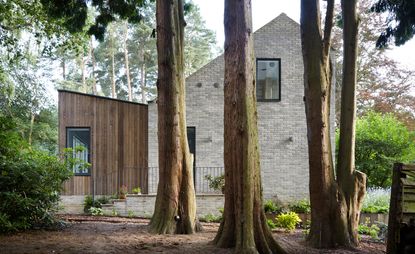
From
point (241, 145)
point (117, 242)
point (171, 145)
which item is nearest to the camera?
point (241, 145)

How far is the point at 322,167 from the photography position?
8.59 metres

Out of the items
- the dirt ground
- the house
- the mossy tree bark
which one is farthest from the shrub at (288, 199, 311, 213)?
the mossy tree bark

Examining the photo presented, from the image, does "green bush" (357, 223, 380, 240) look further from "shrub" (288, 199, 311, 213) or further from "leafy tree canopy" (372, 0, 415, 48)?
"leafy tree canopy" (372, 0, 415, 48)

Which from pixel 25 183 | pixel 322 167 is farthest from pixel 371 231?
pixel 25 183

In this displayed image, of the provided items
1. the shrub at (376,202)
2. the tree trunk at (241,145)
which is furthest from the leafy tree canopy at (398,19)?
the shrub at (376,202)

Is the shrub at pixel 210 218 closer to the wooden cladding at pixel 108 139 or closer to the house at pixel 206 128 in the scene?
the house at pixel 206 128

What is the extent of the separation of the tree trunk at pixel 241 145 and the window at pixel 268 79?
9.76 meters

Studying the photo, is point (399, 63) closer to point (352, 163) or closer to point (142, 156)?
point (142, 156)

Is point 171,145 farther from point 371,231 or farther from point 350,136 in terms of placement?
point 371,231

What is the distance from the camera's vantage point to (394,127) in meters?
21.1

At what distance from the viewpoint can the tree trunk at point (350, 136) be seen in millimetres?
8891

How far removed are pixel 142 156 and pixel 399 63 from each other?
17585mm

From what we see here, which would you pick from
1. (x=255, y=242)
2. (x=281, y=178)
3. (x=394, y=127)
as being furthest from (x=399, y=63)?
(x=255, y=242)

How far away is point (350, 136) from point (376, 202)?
768 centimetres
